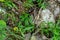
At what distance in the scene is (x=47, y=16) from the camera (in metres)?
3.43

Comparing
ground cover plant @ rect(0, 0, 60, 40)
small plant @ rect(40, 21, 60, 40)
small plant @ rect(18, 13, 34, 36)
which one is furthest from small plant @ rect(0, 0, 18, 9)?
small plant @ rect(40, 21, 60, 40)

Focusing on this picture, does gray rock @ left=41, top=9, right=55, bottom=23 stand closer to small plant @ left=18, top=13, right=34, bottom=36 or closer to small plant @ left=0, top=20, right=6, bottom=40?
small plant @ left=18, top=13, right=34, bottom=36

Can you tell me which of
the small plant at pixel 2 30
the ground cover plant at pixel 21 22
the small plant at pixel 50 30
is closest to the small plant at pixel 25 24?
the ground cover plant at pixel 21 22

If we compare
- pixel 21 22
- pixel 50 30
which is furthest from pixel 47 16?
pixel 21 22

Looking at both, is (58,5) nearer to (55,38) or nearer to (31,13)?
(31,13)

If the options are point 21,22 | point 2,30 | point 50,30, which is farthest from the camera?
point 21,22

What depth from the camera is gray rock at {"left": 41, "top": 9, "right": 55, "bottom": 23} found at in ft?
11.1

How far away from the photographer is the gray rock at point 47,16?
338cm

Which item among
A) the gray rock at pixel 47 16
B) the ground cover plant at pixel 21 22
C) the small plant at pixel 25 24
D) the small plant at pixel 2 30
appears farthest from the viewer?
the gray rock at pixel 47 16

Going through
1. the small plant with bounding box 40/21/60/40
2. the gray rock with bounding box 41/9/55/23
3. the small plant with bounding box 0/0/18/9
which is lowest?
the small plant with bounding box 40/21/60/40

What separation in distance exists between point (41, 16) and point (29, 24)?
0.83 ft

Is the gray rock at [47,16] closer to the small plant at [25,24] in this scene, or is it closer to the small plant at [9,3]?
the small plant at [25,24]

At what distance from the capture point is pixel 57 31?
126 inches

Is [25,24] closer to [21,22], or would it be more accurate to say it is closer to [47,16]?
[21,22]
